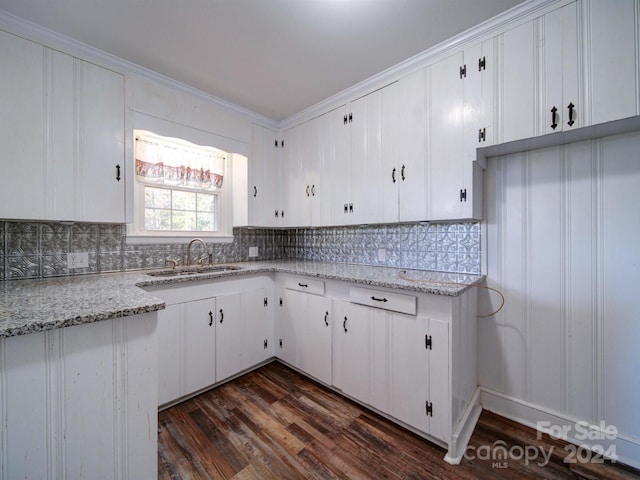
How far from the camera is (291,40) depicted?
5.61 feet

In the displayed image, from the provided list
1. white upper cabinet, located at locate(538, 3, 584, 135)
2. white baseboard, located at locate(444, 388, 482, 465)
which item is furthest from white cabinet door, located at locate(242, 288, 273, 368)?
white upper cabinet, located at locate(538, 3, 584, 135)

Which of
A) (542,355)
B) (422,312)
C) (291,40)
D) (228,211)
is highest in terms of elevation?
(291,40)

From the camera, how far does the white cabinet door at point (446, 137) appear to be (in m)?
1.75

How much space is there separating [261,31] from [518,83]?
158 centimetres

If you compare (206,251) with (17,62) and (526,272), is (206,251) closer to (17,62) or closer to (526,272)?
(17,62)

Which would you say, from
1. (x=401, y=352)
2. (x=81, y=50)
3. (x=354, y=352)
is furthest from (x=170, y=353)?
(x=81, y=50)

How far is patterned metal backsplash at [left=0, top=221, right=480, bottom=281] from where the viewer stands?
Result: 1.74m

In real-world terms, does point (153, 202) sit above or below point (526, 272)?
above

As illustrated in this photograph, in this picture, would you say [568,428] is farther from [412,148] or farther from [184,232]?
[184,232]

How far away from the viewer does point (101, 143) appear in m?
1.79

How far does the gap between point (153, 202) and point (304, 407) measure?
7.05 ft

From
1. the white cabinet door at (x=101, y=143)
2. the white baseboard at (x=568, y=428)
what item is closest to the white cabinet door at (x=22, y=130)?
the white cabinet door at (x=101, y=143)

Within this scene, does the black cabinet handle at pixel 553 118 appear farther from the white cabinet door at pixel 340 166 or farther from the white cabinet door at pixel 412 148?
the white cabinet door at pixel 340 166

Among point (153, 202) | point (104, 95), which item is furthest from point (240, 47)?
point (153, 202)
